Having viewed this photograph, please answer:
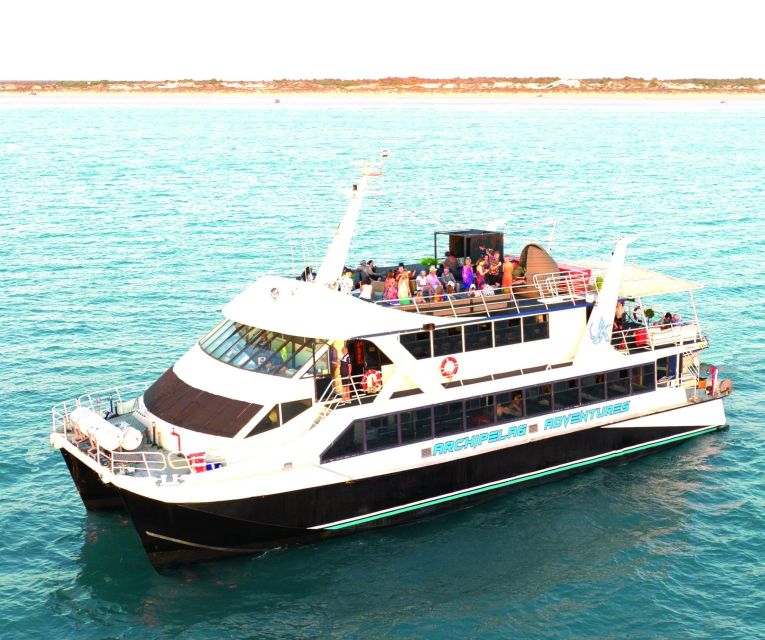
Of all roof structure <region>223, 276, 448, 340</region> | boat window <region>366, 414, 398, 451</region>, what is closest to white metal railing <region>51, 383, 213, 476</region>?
roof structure <region>223, 276, 448, 340</region>

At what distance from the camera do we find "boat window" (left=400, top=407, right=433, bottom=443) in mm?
26462

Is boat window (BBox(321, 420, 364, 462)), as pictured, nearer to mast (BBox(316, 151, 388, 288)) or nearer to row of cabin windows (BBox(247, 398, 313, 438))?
row of cabin windows (BBox(247, 398, 313, 438))

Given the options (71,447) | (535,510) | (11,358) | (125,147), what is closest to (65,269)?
(11,358)

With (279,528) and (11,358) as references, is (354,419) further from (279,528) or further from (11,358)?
(11,358)

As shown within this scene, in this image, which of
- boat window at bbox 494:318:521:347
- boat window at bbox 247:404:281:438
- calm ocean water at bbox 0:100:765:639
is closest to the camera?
calm ocean water at bbox 0:100:765:639

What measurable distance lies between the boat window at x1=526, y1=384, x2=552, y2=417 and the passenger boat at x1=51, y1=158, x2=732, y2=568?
37 millimetres

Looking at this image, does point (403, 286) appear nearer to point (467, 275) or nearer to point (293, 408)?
point (467, 275)

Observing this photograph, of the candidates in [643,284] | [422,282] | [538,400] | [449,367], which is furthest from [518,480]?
[643,284]

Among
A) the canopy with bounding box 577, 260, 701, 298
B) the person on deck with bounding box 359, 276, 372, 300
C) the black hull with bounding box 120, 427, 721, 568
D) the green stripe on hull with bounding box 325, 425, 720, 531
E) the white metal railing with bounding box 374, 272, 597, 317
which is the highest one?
the person on deck with bounding box 359, 276, 372, 300

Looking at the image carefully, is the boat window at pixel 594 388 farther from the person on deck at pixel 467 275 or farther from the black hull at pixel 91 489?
the black hull at pixel 91 489

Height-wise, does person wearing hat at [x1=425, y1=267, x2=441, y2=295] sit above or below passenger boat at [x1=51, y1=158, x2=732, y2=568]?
above

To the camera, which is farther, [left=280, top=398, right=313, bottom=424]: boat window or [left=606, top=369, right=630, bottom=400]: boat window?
[left=606, top=369, right=630, bottom=400]: boat window

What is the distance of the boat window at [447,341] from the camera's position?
27375mm

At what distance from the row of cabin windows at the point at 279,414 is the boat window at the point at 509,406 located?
604cm
